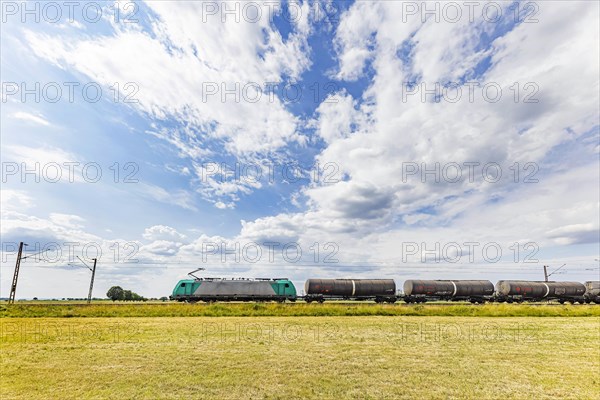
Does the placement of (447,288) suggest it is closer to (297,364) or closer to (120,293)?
(297,364)

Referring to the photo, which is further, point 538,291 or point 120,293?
point 120,293

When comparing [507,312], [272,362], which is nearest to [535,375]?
[272,362]

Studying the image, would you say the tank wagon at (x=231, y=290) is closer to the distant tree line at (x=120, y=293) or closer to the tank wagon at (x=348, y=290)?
the tank wagon at (x=348, y=290)

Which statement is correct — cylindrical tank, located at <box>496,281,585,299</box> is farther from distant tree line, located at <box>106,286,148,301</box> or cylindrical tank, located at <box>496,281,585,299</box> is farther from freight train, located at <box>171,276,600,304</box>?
distant tree line, located at <box>106,286,148,301</box>

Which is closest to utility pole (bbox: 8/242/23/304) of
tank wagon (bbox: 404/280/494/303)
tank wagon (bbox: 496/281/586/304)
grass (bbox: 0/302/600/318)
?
grass (bbox: 0/302/600/318)

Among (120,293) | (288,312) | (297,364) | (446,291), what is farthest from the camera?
(120,293)

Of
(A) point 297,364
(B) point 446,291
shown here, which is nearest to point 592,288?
(B) point 446,291

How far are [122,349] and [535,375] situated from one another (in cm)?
1367

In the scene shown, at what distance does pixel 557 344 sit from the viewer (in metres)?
13.4

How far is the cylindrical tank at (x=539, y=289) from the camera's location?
4588cm

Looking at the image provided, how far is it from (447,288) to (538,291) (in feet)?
51.1

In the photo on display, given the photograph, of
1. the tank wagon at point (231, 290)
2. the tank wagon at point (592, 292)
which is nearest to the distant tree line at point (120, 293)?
the tank wagon at point (231, 290)

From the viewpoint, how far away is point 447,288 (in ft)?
141

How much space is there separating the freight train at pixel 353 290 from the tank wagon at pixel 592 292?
29.2 ft
